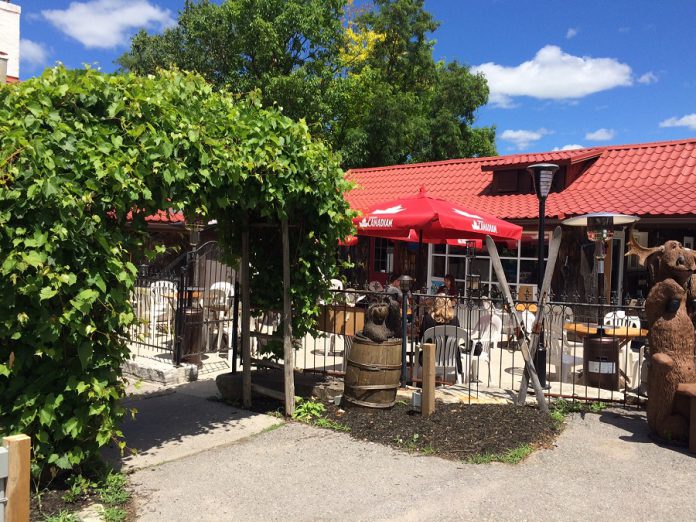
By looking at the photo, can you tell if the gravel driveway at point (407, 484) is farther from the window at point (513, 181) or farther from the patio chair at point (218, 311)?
the window at point (513, 181)

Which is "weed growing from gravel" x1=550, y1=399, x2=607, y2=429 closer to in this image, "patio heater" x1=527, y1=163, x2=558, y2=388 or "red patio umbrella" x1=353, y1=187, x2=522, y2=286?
"patio heater" x1=527, y1=163, x2=558, y2=388

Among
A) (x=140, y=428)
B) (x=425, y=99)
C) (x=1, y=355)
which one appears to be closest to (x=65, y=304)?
(x=1, y=355)

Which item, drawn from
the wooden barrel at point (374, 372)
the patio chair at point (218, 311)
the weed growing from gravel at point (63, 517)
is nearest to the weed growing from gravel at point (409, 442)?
the wooden barrel at point (374, 372)

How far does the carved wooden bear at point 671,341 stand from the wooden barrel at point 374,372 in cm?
233

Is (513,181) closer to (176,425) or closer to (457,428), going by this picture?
(457,428)

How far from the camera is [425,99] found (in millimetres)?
27969

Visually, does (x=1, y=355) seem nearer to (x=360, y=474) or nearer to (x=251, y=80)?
(x=360, y=474)

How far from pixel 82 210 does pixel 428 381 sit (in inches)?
135

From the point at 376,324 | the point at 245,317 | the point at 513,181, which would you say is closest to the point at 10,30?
the point at 245,317

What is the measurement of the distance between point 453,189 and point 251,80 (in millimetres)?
10719

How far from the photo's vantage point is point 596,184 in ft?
44.5

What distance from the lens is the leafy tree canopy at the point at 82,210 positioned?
3.29 metres

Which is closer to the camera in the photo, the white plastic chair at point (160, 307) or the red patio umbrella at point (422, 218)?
the red patio umbrella at point (422, 218)

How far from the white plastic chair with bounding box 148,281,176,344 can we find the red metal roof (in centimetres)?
434
